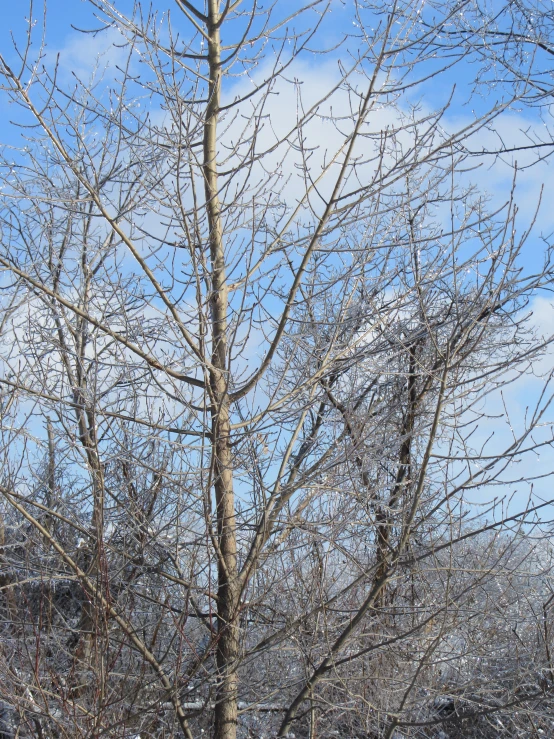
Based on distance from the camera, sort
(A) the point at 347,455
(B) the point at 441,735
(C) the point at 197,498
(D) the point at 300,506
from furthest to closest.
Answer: (B) the point at 441,735, (D) the point at 300,506, (A) the point at 347,455, (C) the point at 197,498

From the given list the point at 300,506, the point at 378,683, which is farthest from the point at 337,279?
the point at 378,683

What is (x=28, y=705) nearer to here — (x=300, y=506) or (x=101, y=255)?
(x=300, y=506)

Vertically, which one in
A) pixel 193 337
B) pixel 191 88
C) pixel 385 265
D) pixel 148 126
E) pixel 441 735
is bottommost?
pixel 441 735

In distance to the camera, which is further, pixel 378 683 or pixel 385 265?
pixel 378 683

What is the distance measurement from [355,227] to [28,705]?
348cm

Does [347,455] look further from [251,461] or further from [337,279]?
[337,279]

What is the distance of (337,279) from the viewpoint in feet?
12.3

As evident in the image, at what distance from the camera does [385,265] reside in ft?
15.4

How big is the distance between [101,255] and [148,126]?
4.34 m

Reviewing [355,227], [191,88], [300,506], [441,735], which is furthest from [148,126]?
[441,735]

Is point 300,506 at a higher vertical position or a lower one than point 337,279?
lower

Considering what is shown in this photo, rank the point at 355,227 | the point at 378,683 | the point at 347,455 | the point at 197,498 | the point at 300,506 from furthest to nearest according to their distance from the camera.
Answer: the point at 378,683
the point at 355,227
the point at 300,506
the point at 347,455
the point at 197,498

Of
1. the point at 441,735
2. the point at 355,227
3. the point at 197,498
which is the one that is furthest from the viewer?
the point at 441,735

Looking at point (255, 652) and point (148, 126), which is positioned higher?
point (148, 126)
